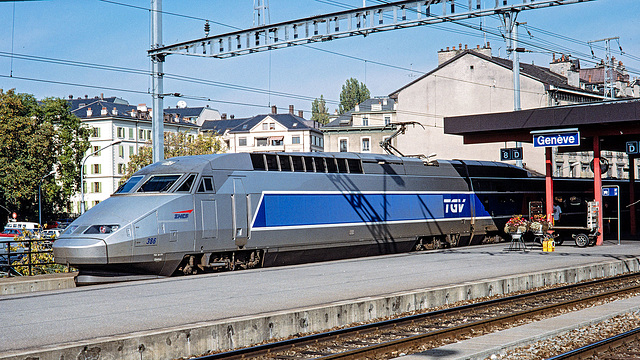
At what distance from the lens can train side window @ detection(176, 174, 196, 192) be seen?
696 inches

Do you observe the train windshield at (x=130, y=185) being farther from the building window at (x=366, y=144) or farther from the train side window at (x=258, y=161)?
the building window at (x=366, y=144)

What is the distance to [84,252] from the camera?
15.9m

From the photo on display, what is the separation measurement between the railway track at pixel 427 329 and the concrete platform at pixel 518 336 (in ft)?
2.74

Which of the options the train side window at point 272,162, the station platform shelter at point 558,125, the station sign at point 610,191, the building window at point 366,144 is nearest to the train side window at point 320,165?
the train side window at point 272,162

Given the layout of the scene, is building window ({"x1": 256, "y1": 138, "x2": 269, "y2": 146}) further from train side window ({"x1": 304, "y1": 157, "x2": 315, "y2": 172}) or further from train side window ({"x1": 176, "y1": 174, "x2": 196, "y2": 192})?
train side window ({"x1": 176, "y1": 174, "x2": 196, "y2": 192})

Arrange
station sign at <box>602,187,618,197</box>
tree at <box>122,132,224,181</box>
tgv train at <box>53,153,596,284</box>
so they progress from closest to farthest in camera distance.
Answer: tgv train at <box>53,153,596,284</box> → station sign at <box>602,187,618,197</box> → tree at <box>122,132,224,181</box>

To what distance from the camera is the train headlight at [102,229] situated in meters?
16.2

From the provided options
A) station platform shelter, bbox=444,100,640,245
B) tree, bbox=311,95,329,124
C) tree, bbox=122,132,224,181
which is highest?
tree, bbox=311,95,329,124

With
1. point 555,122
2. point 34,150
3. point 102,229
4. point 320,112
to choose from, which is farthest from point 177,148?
point 320,112

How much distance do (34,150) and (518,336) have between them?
5984 centimetres

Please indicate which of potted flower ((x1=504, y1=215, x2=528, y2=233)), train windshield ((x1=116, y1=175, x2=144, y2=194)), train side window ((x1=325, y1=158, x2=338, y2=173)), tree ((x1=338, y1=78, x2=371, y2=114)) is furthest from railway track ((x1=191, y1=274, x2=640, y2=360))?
tree ((x1=338, y1=78, x2=371, y2=114))

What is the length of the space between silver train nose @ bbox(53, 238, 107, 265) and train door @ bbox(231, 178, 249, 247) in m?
3.87

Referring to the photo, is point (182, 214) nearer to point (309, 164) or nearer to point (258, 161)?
point (258, 161)

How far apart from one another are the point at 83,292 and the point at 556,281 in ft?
39.3
